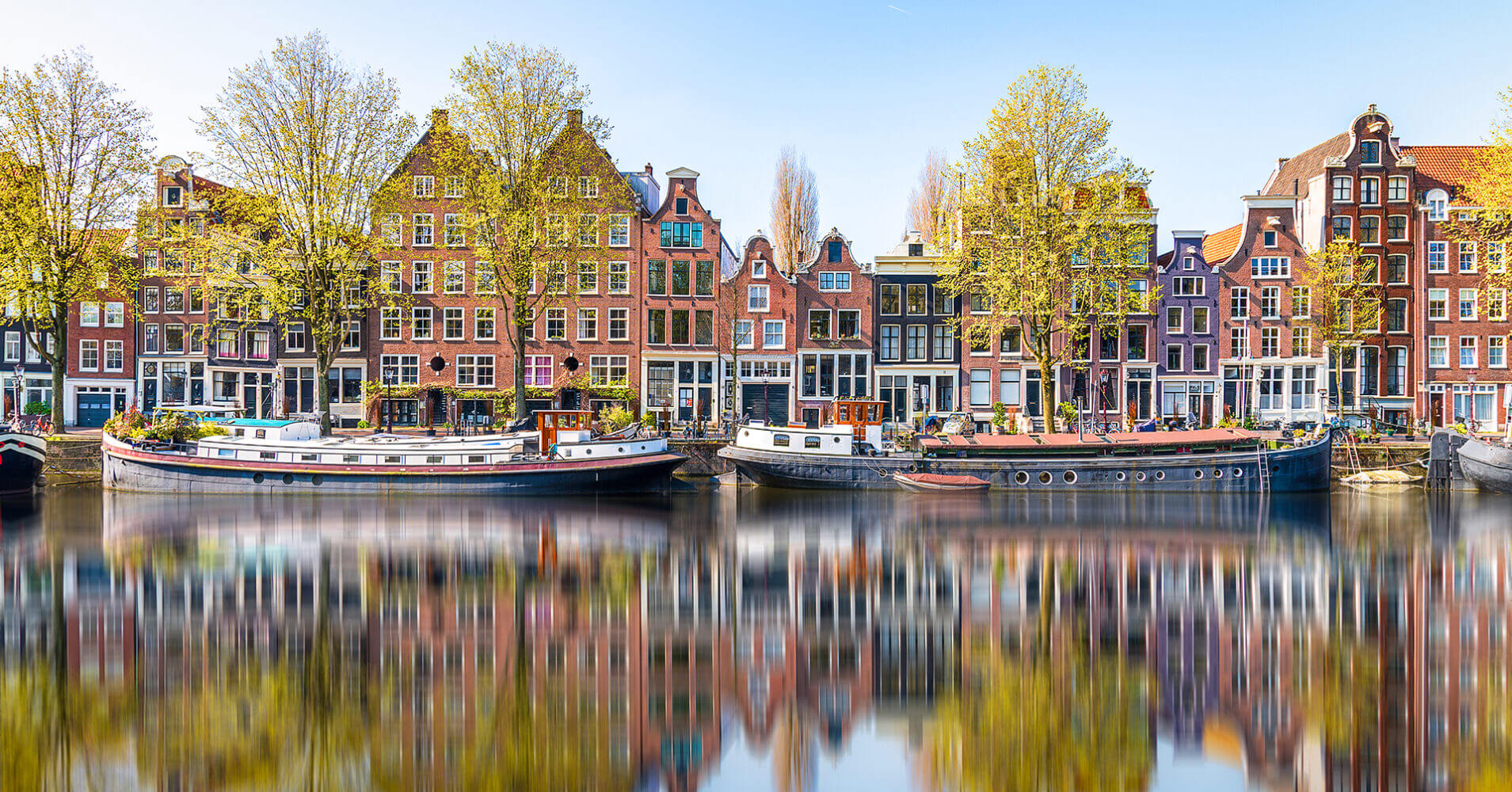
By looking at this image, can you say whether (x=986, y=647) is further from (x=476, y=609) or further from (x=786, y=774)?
(x=476, y=609)

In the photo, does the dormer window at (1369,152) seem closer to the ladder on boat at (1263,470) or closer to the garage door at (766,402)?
the ladder on boat at (1263,470)

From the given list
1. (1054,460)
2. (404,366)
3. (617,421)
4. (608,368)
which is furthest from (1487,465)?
(404,366)

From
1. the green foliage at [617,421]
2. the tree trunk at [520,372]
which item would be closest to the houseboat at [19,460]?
the tree trunk at [520,372]

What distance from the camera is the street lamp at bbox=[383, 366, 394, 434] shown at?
167ft

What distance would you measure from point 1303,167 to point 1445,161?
777 cm

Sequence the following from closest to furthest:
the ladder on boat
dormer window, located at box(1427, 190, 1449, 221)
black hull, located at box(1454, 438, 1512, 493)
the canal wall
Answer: black hull, located at box(1454, 438, 1512, 493)
the ladder on boat
the canal wall
dormer window, located at box(1427, 190, 1449, 221)

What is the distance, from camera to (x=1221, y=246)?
203ft

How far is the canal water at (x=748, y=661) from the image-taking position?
10.8 m

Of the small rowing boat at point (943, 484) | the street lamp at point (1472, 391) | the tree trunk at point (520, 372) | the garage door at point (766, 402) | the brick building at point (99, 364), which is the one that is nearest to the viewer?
the small rowing boat at point (943, 484)

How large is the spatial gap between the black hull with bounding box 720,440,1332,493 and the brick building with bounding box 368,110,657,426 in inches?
709

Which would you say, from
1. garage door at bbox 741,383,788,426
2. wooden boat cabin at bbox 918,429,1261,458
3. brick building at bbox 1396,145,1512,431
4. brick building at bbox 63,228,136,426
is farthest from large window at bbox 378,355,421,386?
brick building at bbox 1396,145,1512,431

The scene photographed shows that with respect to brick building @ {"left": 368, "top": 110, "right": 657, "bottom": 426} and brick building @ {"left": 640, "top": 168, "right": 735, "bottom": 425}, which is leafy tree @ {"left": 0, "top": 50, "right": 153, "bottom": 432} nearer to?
brick building @ {"left": 368, "top": 110, "right": 657, "bottom": 426}

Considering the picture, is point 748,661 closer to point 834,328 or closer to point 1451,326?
point 834,328

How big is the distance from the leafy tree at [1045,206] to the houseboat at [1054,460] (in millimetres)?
4907
